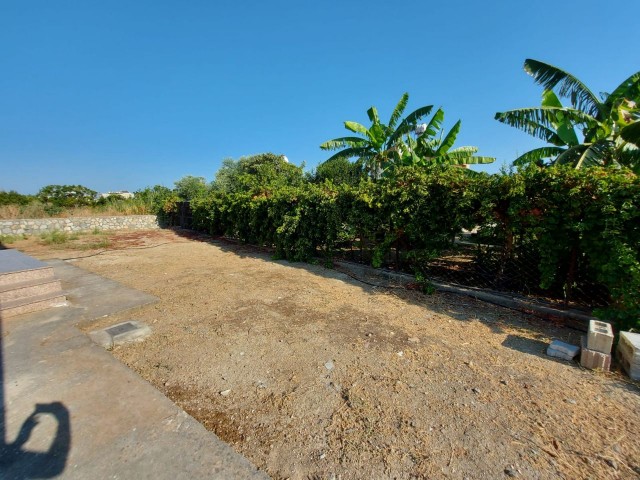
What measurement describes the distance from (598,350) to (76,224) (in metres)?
20.0

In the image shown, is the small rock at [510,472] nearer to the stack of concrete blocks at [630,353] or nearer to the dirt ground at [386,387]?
the dirt ground at [386,387]

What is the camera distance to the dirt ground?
6.07 ft

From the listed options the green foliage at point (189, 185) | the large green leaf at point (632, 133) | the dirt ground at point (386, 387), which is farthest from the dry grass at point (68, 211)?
the large green leaf at point (632, 133)

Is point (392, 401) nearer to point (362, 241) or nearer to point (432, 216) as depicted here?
point (432, 216)

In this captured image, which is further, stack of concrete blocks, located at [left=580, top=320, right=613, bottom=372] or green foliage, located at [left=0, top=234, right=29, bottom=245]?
green foliage, located at [left=0, top=234, right=29, bottom=245]

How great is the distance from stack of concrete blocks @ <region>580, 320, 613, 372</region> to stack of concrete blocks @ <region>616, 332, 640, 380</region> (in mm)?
150

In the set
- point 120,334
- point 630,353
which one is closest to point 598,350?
point 630,353

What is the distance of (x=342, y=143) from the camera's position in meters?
11.0

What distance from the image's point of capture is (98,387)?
7.91 ft

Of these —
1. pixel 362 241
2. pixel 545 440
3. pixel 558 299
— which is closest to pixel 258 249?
pixel 362 241

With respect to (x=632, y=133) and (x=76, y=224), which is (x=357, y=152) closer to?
(x=632, y=133)

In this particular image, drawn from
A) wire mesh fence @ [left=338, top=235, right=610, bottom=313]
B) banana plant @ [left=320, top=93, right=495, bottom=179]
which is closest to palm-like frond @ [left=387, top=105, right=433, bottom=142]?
banana plant @ [left=320, top=93, right=495, bottom=179]

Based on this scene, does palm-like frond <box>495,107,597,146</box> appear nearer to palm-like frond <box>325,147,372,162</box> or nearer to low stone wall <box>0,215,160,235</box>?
palm-like frond <box>325,147,372,162</box>

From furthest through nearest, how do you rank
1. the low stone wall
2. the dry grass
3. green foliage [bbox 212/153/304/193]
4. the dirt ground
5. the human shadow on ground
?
green foliage [bbox 212/153/304/193] → the dry grass → the low stone wall → the dirt ground → the human shadow on ground
